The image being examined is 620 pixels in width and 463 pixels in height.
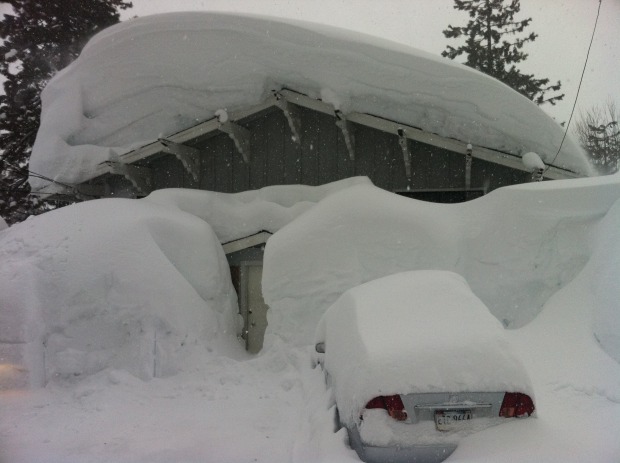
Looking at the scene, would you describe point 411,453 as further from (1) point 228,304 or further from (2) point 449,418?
(1) point 228,304

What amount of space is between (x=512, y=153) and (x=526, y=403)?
24.6 feet

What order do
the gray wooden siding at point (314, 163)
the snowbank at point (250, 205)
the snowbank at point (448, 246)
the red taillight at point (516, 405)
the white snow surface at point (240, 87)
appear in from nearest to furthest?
the red taillight at point (516, 405)
the snowbank at point (448, 246)
the white snow surface at point (240, 87)
the snowbank at point (250, 205)
the gray wooden siding at point (314, 163)

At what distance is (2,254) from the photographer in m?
8.15

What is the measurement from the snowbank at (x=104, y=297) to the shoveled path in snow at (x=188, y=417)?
37 centimetres

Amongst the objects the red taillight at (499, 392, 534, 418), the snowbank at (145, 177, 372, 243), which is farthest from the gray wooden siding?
the red taillight at (499, 392, 534, 418)

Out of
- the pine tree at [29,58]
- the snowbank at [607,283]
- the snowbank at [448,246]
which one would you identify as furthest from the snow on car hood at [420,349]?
the pine tree at [29,58]

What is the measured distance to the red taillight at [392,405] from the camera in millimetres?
3176

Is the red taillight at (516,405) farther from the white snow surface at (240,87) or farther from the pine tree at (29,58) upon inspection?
the pine tree at (29,58)

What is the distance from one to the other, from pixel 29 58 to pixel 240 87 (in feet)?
19.3

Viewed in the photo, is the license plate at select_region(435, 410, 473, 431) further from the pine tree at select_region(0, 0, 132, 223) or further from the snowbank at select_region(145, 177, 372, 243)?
A: the pine tree at select_region(0, 0, 132, 223)

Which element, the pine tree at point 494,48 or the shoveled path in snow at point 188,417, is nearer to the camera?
the shoveled path in snow at point 188,417

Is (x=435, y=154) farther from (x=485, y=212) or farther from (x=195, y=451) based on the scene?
(x=195, y=451)

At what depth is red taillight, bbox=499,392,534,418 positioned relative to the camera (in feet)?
10.6

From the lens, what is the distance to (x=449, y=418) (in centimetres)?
319
